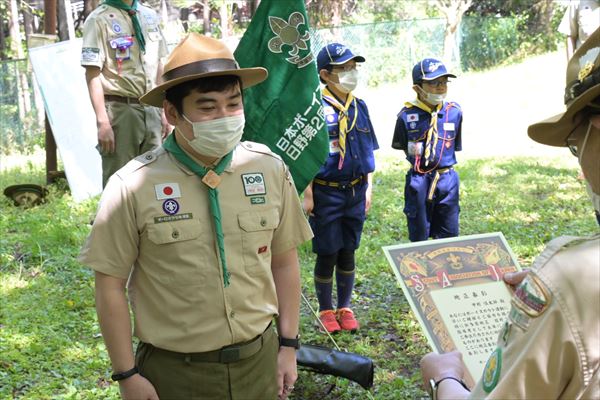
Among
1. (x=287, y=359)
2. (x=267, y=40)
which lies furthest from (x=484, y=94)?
(x=287, y=359)

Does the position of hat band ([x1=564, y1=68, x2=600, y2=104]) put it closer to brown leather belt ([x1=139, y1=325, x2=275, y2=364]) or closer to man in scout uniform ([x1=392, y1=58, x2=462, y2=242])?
brown leather belt ([x1=139, y1=325, x2=275, y2=364])

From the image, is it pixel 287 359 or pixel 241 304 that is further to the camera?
pixel 287 359

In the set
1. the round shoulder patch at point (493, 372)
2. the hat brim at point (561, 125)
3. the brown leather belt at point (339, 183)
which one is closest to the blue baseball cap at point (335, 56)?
the brown leather belt at point (339, 183)

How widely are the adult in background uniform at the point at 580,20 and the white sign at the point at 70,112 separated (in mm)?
5433

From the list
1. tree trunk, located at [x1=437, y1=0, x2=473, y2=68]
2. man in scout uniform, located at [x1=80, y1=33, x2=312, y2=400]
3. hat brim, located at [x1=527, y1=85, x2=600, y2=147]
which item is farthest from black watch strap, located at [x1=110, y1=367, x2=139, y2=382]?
tree trunk, located at [x1=437, y1=0, x2=473, y2=68]

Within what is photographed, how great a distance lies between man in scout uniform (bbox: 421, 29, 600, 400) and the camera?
136 cm

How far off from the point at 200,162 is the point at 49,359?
2.69 meters

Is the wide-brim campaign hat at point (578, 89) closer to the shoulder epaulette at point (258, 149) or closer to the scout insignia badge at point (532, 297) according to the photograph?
the scout insignia badge at point (532, 297)

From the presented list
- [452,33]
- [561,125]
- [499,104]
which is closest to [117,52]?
[561,125]

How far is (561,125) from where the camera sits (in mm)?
1697

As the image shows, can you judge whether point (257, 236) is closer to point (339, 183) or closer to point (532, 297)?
point (532, 297)

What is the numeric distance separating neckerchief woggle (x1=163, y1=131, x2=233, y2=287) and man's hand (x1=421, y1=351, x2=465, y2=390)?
79 cm

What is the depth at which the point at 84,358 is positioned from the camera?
4773mm

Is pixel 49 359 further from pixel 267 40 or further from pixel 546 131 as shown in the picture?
pixel 546 131
